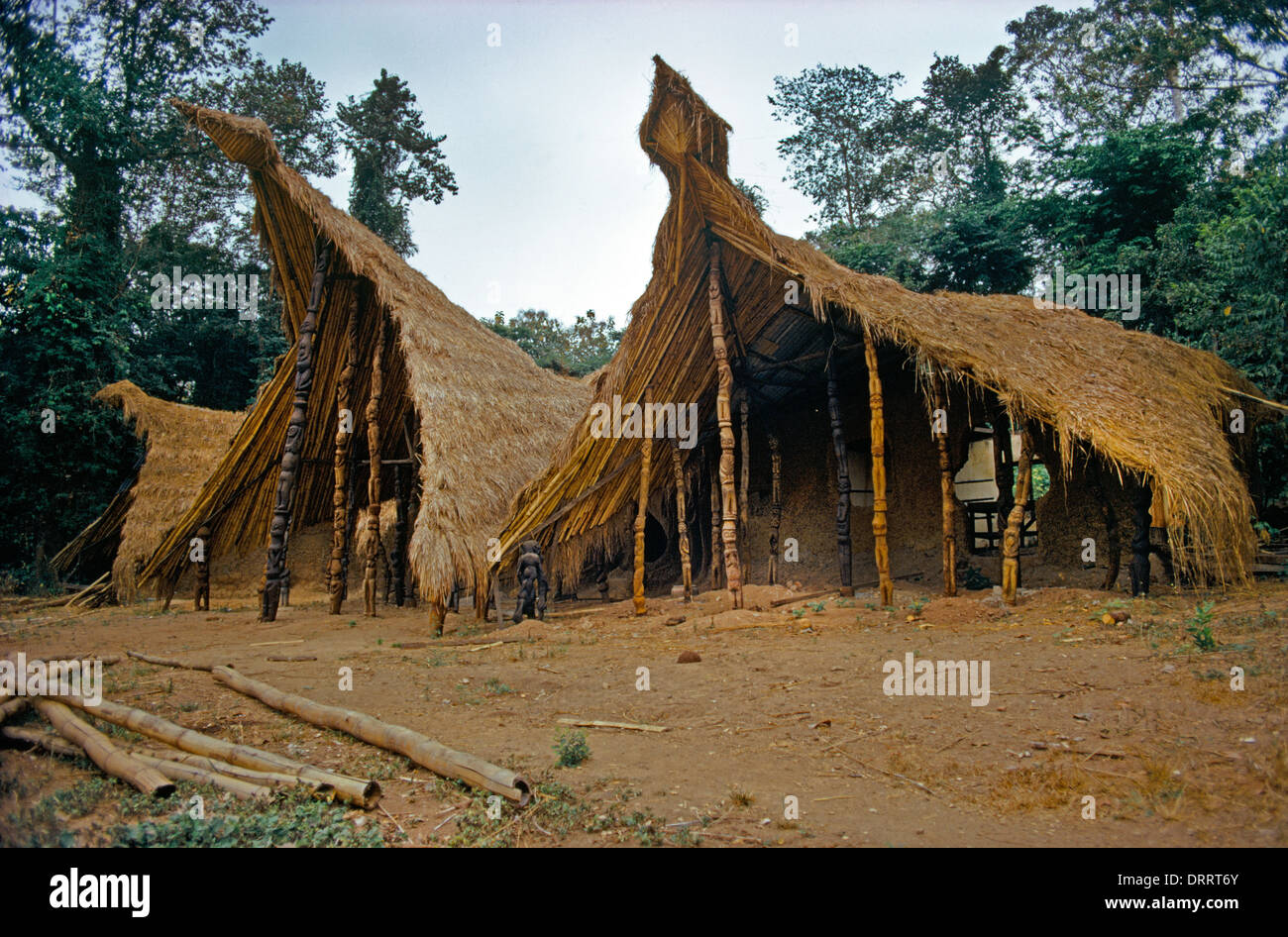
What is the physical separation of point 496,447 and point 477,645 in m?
3.90

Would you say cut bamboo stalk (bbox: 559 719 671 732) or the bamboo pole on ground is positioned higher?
the bamboo pole on ground

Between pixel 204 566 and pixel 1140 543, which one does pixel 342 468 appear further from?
pixel 1140 543

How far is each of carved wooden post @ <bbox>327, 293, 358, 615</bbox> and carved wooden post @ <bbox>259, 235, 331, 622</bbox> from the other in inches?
22.2

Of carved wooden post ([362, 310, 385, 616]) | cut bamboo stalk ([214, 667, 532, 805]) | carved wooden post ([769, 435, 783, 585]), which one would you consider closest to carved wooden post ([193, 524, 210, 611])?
carved wooden post ([362, 310, 385, 616])

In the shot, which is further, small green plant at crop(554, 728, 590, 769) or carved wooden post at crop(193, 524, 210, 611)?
carved wooden post at crop(193, 524, 210, 611)

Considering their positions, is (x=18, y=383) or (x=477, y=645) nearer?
(x=477, y=645)

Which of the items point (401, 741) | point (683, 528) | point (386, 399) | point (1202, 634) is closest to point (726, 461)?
point (683, 528)

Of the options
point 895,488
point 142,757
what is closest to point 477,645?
point 142,757

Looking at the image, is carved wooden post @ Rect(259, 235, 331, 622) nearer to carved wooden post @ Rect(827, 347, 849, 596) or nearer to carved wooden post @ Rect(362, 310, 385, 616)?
carved wooden post @ Rect(362, 310, 385, 616)

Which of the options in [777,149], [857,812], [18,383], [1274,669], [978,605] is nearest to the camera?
[857,812]

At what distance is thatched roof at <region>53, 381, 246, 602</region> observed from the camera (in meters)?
14.5

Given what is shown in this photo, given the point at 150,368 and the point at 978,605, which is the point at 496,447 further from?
the point at 150,368

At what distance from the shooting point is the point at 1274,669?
4.61 metres

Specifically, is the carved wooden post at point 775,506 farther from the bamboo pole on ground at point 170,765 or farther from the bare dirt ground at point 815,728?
the bamboo pole on ground at point 170,765
